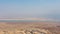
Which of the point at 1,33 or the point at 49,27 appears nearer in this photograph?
the point at 1,33

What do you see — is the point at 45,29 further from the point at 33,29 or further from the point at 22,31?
the point at 22,31

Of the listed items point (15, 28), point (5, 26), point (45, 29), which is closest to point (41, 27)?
point (45, 29)

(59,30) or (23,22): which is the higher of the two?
(23,22)

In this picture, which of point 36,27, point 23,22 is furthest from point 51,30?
point 23,22

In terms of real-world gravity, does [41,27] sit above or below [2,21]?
below

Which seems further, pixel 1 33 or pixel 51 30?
pixel 51 30

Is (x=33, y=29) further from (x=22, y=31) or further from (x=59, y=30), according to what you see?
(x=59, y=30)
